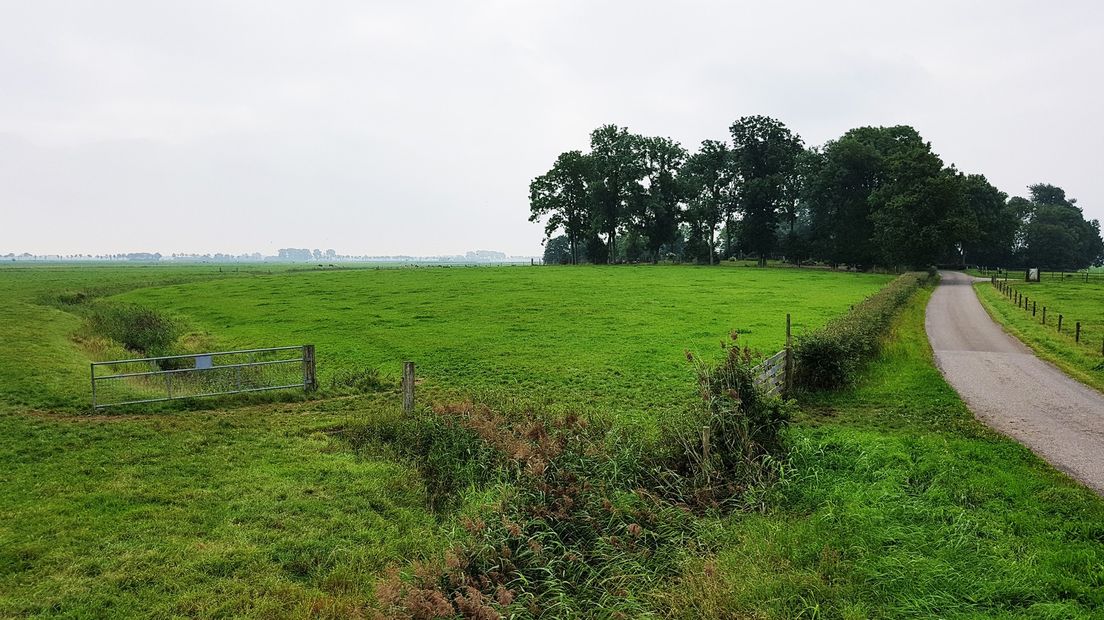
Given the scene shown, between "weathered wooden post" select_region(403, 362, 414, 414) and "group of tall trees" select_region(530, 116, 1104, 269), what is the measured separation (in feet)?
235

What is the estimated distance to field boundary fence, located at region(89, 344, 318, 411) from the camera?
15461mm

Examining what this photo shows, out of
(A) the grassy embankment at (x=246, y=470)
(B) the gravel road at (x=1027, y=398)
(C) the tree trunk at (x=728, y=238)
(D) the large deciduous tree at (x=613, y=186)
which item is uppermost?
(D) the large deciduous tree at (x=613, y=186)

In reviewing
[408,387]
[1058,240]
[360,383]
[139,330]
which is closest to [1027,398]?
[408,387]

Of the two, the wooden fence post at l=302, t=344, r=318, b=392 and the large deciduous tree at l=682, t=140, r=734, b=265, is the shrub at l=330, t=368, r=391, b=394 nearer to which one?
the wooden fence post at l=302, t=344, r=318, b=392

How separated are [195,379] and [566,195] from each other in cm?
8644

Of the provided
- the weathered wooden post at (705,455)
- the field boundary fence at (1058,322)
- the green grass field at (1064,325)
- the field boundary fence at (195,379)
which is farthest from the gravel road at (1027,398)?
the field boundary fence at (195,379)

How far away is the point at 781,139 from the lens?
95.4m

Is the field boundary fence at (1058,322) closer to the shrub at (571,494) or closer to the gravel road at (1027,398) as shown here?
the gravel road at (1027,398)

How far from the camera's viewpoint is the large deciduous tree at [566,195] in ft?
333

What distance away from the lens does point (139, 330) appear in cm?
2847

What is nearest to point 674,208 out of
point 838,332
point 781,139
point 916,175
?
point 781,139

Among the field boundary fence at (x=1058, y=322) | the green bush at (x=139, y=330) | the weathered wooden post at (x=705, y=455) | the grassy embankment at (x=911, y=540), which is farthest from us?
the green bush at (x=139, y=330)

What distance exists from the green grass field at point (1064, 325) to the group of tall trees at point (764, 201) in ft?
74.2

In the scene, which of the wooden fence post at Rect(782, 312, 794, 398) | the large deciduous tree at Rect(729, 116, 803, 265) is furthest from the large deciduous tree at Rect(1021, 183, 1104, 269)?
the wooden fence post at Rect(782, 312, 794, 398)
